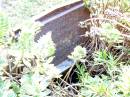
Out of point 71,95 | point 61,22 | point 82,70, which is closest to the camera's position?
point 71,95

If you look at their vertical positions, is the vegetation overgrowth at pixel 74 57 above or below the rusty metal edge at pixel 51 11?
below

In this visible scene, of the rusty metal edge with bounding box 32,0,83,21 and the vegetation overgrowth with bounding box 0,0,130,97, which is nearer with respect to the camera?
the vegetation overgrowth with bounding box 0,0,130,97

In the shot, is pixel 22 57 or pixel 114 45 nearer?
pixel 22 57

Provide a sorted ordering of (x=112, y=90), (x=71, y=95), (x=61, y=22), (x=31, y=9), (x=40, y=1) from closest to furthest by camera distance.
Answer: (x=112, y=90), (x=71, y=95), (x=61, y=22), (x=31, y=9), (x=40, y=1)

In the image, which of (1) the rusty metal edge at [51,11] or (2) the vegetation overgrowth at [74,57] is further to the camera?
(1) the rusty metal edge at [51,11]

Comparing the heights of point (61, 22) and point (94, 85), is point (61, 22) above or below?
above

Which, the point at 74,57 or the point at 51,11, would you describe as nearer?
the point at 74,57

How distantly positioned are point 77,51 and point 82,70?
12cm

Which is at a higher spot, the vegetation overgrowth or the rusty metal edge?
the rusty metal edge

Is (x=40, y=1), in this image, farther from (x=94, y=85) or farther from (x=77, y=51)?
(x=94, y=85)

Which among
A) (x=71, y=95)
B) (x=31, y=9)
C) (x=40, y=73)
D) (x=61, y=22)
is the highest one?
(x=31, y=9)

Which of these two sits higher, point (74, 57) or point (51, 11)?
point (51, 11)

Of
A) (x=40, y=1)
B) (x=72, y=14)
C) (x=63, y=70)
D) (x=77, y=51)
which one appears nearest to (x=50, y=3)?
(x=40, y=1)

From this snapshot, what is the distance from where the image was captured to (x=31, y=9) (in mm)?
2100
